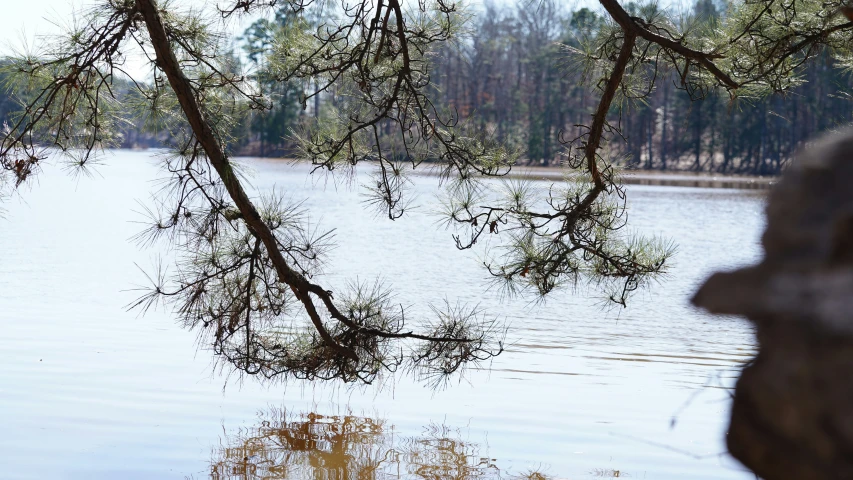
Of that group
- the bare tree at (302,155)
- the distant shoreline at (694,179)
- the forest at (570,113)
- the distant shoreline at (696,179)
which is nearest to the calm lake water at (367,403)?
the bare tree at (302,155)

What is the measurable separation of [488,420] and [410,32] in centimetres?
189

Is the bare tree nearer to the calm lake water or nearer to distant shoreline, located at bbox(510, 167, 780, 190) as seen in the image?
the calm lake water

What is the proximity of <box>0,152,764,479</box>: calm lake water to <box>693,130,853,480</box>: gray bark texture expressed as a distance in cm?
20

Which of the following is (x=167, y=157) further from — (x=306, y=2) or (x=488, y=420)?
(x=488, y=420)

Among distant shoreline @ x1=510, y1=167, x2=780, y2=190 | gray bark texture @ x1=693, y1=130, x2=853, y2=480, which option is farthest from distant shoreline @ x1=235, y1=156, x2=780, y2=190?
gray bark texture @ x1=693, y1=130, x2=853, y2=480

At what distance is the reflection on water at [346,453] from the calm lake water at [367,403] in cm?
1

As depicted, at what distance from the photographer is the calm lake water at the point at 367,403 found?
143 inches

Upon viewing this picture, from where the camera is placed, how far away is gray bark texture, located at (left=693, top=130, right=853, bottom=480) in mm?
1073

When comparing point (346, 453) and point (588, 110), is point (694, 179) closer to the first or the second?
point (588, 110)

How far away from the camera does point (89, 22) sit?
3297mm

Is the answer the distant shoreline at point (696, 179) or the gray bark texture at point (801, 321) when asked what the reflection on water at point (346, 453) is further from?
the distant shoreline at point (696, 179)

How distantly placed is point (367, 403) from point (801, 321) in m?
3.60

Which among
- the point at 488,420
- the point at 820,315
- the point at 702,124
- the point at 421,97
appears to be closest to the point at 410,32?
the point at 421,97

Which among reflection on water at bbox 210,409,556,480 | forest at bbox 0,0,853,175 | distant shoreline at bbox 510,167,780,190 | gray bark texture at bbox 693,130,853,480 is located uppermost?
forest at bbox 0,0,853,175
